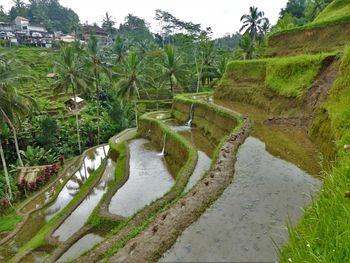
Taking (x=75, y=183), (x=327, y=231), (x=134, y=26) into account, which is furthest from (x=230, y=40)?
(x=327, y=231)

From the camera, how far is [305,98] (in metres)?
13.8

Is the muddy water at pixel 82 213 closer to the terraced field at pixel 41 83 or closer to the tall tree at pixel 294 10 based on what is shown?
the terraced field at pixel 41 83

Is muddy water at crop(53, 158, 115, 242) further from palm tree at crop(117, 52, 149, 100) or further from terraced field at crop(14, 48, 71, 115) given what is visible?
terraced field at crop(14, 48, 71, 115)

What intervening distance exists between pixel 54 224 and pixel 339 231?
38.3 feet

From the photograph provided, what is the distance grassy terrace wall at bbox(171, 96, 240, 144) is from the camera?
16.1 meters

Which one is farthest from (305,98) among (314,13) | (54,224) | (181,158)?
(314,13)

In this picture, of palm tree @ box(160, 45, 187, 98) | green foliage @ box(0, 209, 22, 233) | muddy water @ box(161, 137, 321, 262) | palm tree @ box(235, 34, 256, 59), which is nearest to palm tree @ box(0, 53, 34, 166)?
green foliage @ box(0, 209, 22, 233)

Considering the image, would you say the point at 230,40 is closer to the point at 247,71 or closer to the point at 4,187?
the point at 247,71

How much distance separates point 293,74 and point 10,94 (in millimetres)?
17397

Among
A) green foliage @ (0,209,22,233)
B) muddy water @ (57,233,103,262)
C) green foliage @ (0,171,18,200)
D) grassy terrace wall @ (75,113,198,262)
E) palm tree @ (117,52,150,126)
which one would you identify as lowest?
green foliage @ (0,171,18,200)

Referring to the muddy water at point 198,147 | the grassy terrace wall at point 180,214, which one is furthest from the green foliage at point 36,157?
the grassy terrace wall at point 180,214

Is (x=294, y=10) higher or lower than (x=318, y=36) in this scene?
higher

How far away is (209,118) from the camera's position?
744 inches

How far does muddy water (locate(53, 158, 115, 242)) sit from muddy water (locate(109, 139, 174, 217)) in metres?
1.38
